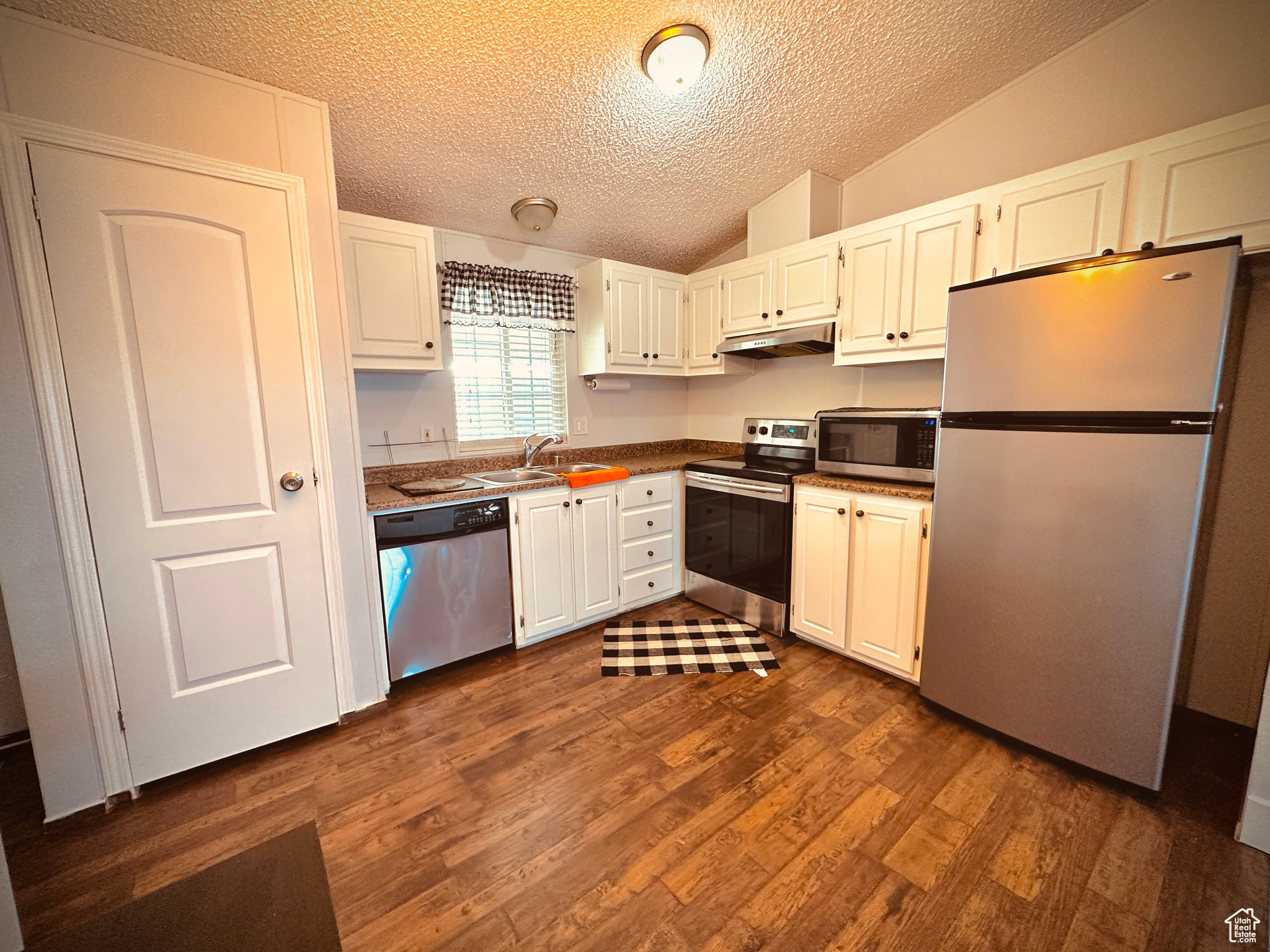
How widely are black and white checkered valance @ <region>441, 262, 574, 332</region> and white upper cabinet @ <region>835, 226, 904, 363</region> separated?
167 centimetres

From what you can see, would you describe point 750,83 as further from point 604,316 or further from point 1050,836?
point 1050,836

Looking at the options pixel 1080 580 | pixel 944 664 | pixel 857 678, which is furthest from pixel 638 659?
pixel 1080 580

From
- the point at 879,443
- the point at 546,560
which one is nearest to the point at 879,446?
the point at 879,443

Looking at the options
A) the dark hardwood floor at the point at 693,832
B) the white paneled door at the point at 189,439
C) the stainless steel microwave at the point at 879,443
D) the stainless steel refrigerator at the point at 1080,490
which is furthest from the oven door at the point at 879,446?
the white paneled door at the point at 189,439

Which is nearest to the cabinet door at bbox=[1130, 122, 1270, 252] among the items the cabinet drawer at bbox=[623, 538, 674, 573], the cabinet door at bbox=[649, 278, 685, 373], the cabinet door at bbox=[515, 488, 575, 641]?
the cabinet door at bbox=[649, 278, 685, 373]

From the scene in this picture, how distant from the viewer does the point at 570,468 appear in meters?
3.25

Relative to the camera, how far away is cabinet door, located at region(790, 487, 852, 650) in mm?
2438

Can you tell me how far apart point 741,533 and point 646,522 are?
573mm

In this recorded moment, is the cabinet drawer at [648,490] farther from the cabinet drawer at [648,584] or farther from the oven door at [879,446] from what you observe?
the oven door at [879,446]

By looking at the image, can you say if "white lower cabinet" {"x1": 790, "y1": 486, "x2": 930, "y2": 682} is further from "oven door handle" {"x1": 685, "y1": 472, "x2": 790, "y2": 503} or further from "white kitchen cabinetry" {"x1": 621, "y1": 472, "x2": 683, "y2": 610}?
"white kitchen cabinetry" {"x1": 621, "y1": 472, "x2": 683, "y2": 610}

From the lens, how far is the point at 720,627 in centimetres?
292

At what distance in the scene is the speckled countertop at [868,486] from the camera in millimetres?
2158

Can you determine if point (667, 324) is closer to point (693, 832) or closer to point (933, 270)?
point (933, 270)

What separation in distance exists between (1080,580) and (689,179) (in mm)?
2581
